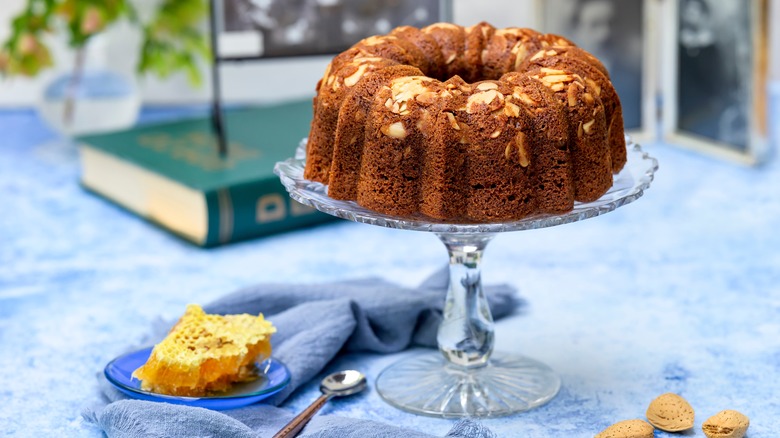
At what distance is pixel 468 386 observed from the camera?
1.39 m

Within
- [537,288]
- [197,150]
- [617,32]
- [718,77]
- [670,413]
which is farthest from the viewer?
[617,32]

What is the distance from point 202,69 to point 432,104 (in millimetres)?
1842

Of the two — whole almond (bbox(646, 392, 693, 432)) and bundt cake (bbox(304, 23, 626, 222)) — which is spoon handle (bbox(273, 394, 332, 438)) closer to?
bundt cake (bbox(304, 23, 626, 222))

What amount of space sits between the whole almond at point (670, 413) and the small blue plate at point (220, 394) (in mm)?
434

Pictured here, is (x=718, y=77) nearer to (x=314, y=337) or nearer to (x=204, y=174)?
(x=204, y=174)

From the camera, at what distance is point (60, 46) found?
295cm

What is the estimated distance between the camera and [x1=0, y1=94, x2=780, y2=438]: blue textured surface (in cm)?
138

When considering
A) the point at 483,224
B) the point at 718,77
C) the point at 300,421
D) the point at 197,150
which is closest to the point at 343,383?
the point at 300,421

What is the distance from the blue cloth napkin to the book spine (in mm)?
373

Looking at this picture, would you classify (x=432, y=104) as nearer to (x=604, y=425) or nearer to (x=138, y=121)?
(x=604, y=425)

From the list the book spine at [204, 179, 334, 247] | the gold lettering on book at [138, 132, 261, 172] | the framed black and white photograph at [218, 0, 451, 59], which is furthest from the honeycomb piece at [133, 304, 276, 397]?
the framed black and white photograph at [218, 0, 451, 59]

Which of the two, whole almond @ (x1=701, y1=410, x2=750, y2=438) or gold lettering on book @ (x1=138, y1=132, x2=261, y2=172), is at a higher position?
gold lettering on book @ (x1=138, y1=132, x2=261, y2=172)

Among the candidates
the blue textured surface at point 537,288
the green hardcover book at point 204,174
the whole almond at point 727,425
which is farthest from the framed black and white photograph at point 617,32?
the whole almond at point 727,425

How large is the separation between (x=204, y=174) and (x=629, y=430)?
1.09 m
